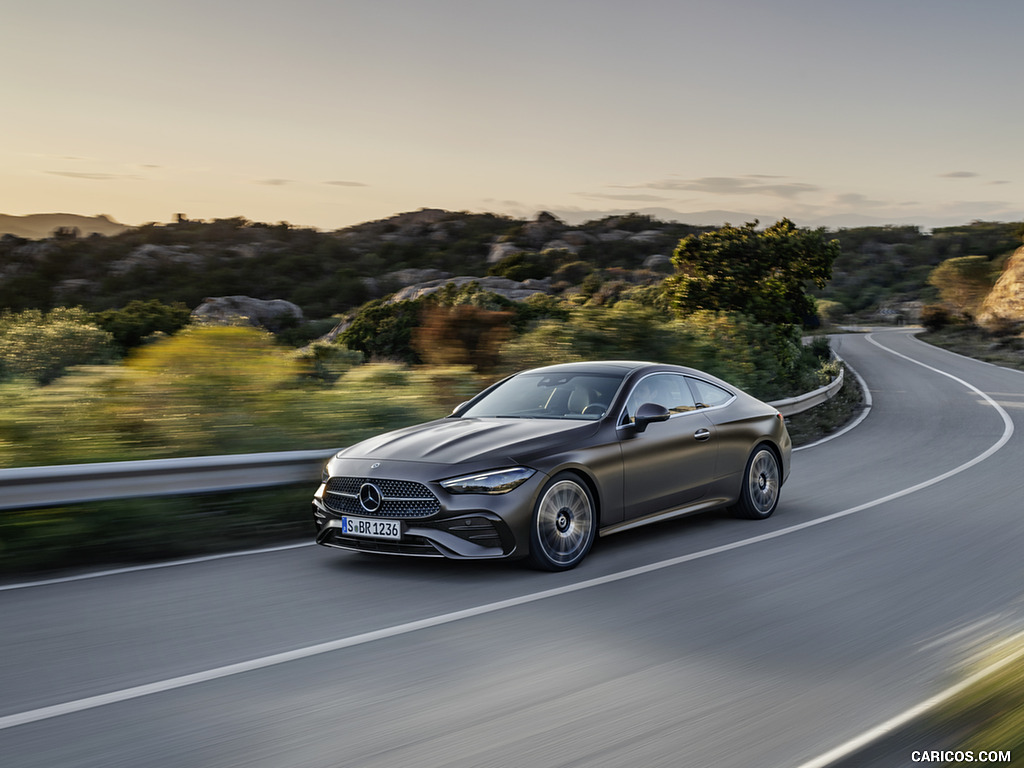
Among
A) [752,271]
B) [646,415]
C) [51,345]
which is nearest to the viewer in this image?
[646,415]

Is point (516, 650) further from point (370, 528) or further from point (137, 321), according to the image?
point (137, 321)

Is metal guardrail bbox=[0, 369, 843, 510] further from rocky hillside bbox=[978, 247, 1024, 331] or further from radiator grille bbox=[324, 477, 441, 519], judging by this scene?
rocky hillside bbox=[978, 247, 1024, 331]

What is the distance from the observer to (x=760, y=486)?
9.31 metres

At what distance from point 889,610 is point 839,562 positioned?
1.38 metres

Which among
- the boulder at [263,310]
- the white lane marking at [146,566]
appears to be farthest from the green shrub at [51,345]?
the boulder at [263,310]

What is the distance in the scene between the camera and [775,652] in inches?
202

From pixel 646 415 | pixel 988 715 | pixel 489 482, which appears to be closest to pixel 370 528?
pixel 489 482

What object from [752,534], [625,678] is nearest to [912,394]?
[752,534]

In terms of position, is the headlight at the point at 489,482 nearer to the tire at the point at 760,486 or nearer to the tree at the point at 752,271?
the tire at the point at 760,486

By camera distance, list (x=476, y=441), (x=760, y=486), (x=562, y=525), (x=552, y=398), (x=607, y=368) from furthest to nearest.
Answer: (x=760, y=486) → (x=607, y=368) → (x=552, y=398) → (x=476, y=441) → (x=562, y=525)

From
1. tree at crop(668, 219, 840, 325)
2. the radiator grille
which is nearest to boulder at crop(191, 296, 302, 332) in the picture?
tree at crop(668, 219, 840, 325)

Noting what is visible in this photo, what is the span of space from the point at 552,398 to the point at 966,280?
12054 cm

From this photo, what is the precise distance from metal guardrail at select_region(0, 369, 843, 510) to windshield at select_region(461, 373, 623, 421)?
164cm

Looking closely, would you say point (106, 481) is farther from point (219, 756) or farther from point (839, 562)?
point (839, 562)
